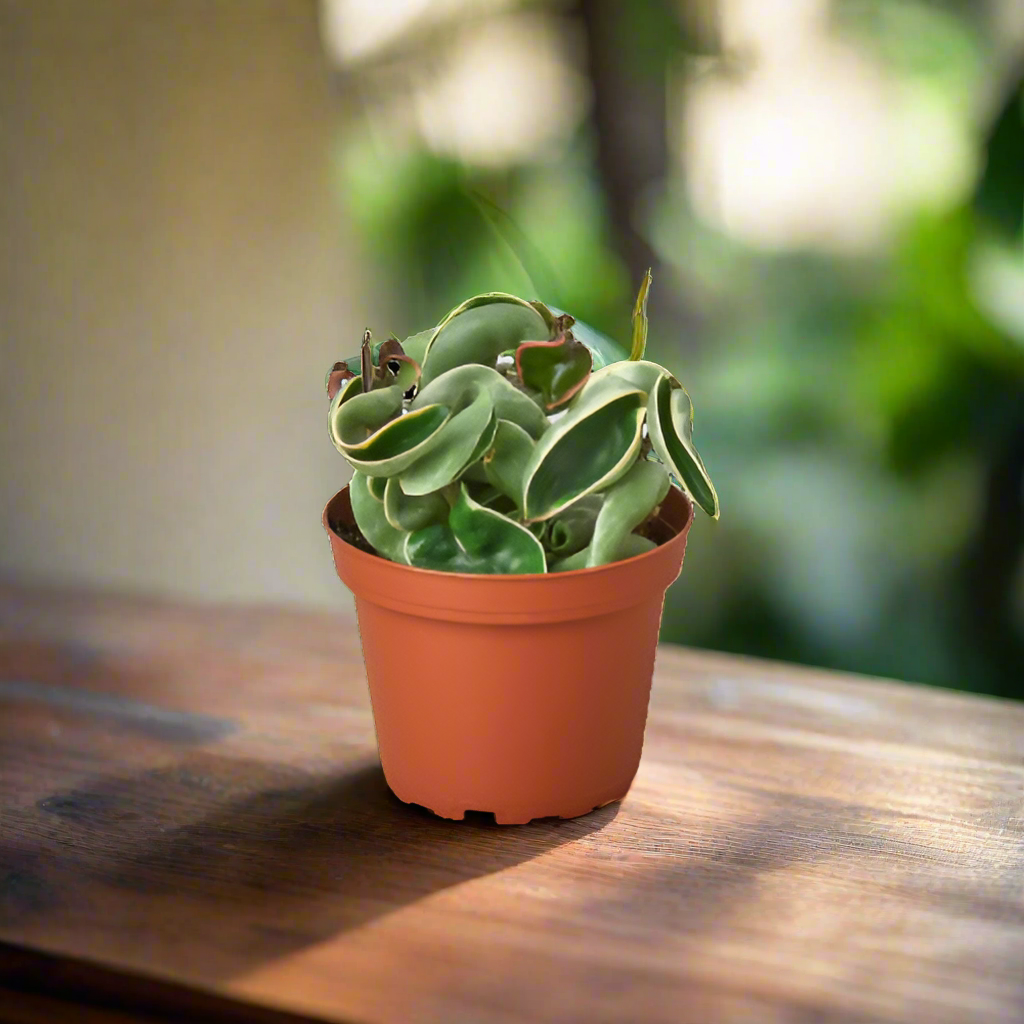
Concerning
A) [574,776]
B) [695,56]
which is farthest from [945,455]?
[574,776]

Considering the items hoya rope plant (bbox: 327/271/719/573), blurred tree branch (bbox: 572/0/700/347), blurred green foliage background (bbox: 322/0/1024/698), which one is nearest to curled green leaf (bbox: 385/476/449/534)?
hoya rope plant (bbox: 327/271/719/573)

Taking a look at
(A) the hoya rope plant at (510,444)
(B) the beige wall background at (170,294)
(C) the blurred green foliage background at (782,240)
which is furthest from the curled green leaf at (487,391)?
(B) the beige wall background at (170,294)

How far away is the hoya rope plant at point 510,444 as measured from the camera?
1.81 ft

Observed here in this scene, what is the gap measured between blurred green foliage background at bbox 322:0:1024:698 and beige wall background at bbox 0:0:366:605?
0.12m

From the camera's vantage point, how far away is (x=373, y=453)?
55 centimetres

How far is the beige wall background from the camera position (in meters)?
1.63

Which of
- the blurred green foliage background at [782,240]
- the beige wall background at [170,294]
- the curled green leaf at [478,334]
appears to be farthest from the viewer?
the beige wall background at [170,294]

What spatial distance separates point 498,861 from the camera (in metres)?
0.59

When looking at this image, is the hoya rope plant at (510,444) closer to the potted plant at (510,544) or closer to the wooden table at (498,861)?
the potted plant at (510,544)

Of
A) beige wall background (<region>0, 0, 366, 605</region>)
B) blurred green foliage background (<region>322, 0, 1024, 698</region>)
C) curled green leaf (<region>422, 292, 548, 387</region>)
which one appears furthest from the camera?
beige wall background (<region>0, 0, 366, 605</region>)

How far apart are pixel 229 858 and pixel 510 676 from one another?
19 cm

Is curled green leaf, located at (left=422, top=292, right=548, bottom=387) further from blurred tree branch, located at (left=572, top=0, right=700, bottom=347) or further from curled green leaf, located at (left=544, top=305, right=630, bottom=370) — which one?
blurred tree branch, located at (left=572, top=0, right=700, bottom=347)

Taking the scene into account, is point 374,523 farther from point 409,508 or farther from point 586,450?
point 586,450

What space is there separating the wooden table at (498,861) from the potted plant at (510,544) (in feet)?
0.17
